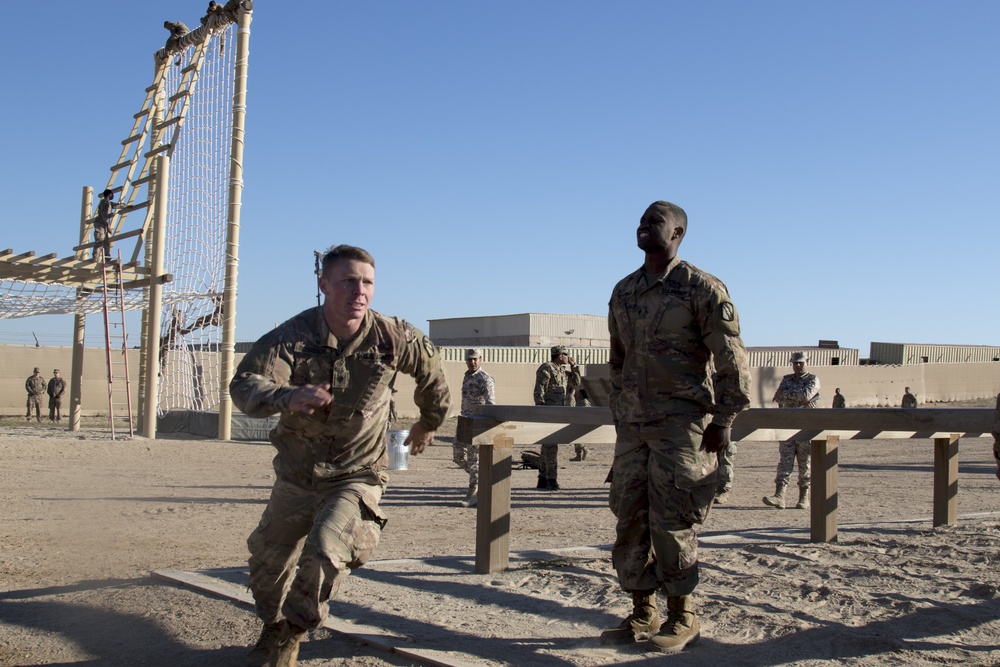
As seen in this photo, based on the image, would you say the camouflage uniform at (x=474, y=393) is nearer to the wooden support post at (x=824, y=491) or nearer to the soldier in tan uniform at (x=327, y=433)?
the wooden support post at (x=824, y=491)

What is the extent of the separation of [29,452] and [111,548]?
9.52m

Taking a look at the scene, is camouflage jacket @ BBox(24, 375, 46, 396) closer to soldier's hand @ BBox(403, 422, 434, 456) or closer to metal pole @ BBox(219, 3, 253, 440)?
metal pole @ BBox(219, 3, 253, 440)

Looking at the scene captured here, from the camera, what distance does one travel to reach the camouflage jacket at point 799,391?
1161cm

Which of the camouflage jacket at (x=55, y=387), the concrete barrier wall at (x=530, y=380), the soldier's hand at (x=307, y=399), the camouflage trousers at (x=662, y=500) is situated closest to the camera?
the soldier's hand at (x=307, y=399)

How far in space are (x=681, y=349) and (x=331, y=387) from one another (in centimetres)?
169

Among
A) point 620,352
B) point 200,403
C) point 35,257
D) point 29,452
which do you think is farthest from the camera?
point 200,403

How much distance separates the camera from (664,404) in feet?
15.0

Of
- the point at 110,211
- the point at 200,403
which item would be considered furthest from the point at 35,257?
the point at 200,403

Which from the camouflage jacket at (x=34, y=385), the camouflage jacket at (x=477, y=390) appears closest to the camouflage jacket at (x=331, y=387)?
the camouflage jacket at (x=477, y=390)

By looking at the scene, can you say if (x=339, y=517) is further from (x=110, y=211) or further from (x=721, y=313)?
(x=110, y=211)

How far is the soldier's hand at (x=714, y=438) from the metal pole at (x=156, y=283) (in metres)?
15.3

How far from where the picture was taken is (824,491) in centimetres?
747

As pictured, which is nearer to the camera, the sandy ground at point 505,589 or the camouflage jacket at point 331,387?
the camouflage jacket at point 331,387

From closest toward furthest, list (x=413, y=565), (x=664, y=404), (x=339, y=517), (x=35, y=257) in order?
(x=339, y=517) < (x=664, y=404) < (x=413, y=565) < (x=35, y=257)
